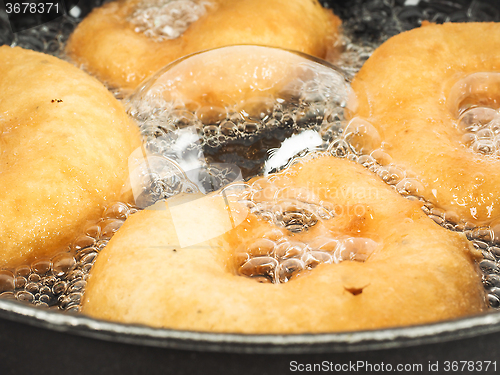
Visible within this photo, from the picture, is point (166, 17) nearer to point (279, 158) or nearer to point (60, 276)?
point (279, 158)

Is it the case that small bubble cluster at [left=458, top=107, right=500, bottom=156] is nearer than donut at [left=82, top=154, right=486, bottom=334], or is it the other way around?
donut at [left=82, top=154, right=486, bottom=334]

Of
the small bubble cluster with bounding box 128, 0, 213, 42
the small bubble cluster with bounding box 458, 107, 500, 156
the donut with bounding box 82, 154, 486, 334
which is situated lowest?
the donut with bounding box 82, 154, 486, 334

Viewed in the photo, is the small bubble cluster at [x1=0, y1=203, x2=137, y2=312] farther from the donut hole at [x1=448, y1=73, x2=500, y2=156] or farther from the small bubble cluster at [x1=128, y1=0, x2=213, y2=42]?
the donut hole at [x1=448, y1=73, x2=500, y2=156]

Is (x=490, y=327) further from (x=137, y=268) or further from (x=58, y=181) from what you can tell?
(x=58, y=181)

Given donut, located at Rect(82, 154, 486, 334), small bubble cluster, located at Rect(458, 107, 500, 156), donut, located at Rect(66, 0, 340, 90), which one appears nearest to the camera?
donut, located at Rect(82, 154, 486, 334)

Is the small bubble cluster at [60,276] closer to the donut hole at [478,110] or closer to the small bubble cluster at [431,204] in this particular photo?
the small bubble cluster at [431,204]

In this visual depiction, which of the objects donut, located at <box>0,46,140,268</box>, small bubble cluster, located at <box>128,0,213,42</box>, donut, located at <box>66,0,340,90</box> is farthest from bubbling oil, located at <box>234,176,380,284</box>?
small bubble cluster, located at <box>128,0,213,42</box>

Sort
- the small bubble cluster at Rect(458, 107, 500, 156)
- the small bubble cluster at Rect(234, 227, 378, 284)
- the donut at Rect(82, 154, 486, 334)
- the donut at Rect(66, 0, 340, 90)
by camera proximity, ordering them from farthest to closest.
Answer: the donut at Rect(66, 0, 340, 90), the small bubble cluster at Rect(458, 107, 500, 156), the small bubble cluster at Rect(234, 227, 378, 284), the donut at Rect(82, 154, 486, 334)
